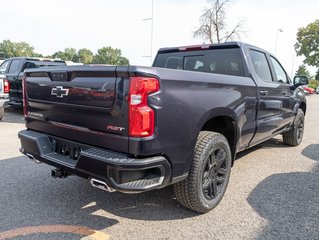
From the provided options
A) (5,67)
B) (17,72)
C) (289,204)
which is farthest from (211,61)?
(5,67)

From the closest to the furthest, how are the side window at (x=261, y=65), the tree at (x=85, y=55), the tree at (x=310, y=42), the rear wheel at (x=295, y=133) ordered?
the side window at (x=261, y=65) < the rear wheel at (x=295, y=133) < the tree at (x=310, y=42) < the tree at (x=85, y=55)

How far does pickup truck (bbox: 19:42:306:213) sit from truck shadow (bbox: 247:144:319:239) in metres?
0.56

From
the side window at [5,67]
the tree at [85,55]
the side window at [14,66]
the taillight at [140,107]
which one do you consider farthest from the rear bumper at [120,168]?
the tree at [85,55]

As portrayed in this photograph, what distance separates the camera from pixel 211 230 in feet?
9.46

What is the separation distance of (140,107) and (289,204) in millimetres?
2203

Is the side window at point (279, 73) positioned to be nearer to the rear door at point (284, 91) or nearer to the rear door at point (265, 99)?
the rear door at point (284, 91)

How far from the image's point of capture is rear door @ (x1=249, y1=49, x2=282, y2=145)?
4.23 m

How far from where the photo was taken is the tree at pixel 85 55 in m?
111

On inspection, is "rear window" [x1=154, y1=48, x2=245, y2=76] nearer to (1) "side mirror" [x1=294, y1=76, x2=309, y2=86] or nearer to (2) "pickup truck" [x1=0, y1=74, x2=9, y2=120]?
(1) "side mirror" [x1=294, y1=76, x2=309, y2=86]

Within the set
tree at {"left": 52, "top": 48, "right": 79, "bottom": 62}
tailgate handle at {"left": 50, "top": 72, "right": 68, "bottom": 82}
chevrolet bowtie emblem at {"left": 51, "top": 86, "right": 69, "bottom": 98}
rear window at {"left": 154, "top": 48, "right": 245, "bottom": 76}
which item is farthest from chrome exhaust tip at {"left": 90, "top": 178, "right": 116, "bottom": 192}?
tree at {"left": 52, "top": 48, "right": 79, "bottom": 62}

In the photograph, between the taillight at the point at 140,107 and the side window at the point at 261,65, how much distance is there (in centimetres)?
242

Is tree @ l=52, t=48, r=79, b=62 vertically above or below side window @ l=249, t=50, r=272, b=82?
above

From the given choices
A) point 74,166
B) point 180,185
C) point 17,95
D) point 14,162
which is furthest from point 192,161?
point 17,95

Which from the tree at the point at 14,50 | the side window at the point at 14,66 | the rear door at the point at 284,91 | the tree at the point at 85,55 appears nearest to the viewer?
the rear door at the point at 284,91
